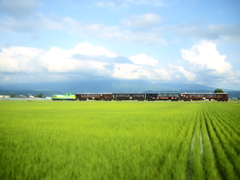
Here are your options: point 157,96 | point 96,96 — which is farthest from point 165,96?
point 96,96

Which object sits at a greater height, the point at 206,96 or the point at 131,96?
the point at 206,96

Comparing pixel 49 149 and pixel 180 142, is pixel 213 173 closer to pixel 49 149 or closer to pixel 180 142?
pixel 180 142

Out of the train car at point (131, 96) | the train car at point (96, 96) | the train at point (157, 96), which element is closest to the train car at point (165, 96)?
the train at point (157, 96)

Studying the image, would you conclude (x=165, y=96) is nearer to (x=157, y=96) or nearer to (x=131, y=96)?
(x=157, y=96)

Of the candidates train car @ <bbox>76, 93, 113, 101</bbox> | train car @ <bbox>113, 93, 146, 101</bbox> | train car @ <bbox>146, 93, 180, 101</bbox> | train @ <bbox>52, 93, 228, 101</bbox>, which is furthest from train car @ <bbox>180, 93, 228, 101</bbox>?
train car @ <bbox>76, 93, 113, 101</bbox>

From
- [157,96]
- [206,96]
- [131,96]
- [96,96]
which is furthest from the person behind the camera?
Answer: [96,96]

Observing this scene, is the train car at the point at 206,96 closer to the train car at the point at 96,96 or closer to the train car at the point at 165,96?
the train car at the point at 165,96

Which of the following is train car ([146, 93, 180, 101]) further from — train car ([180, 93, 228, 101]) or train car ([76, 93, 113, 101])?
train car ([76, 93, 113, 101])

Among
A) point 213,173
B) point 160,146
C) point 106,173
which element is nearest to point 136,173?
point 106,173

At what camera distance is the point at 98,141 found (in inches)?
413

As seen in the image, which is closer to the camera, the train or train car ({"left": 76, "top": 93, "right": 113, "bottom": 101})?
the train

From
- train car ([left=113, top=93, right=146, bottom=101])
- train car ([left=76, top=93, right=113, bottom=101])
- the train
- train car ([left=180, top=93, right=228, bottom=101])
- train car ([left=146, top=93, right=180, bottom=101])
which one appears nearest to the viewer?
train car ([left=180, top=93, right=228, bottom=101])

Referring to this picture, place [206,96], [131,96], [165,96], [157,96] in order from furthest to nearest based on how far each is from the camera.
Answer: [131,96] → [157,96] → [165,96] → [206,96]

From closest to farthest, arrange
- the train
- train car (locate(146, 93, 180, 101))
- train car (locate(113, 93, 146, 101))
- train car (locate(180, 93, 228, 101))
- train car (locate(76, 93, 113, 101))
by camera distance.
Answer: train car (locate(180, 93, 228, 101)) → the train → train car (locate(146, 93, 180, 101)) → train car (locate(113, 93, 146, 101)) → train car (locate(76, 93, 113, 101))
